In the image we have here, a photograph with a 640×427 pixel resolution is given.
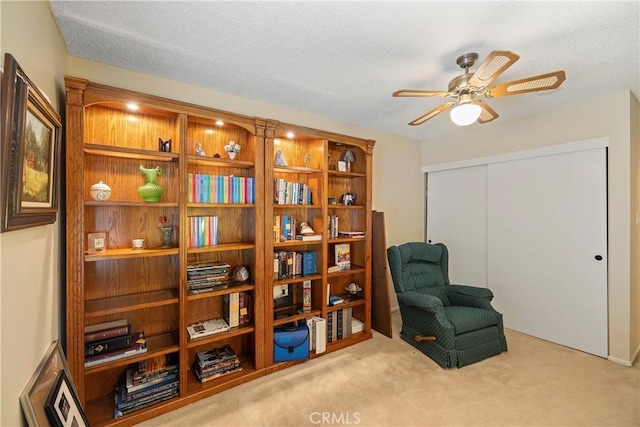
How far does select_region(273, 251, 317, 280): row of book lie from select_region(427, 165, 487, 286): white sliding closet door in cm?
210

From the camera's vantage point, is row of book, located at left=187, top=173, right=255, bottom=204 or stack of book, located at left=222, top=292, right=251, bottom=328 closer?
row of book, located at left=187, top=173, right=255, bottom=204

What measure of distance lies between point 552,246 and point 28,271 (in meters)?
3.98

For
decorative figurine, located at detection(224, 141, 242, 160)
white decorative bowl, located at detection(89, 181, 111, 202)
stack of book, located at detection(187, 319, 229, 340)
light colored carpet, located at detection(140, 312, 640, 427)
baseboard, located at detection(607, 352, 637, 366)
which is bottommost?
light colored carpet, located at detection(140, 312, 640, 427)

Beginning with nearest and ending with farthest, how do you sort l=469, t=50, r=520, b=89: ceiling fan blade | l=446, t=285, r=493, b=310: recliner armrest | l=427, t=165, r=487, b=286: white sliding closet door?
l=469, t=50, r=520, b=89: ceiling fan blade, l=446, t=285, r=493, b=310: recliner armrest, l=427, t=165, r=487, b=286: white sliding closet door

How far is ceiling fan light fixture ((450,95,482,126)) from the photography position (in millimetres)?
1782

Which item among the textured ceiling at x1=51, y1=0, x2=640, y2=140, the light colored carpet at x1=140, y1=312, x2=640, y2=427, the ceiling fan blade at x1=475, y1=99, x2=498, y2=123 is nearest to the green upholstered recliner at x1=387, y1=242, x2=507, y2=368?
the light colored carpet at x1=140, y1=312, x2=640, y2=427

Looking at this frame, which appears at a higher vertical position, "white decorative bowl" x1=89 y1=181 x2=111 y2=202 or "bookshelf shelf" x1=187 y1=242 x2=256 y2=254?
"white decorative bowl" x1=89 y1=181 x2=111 y2=202

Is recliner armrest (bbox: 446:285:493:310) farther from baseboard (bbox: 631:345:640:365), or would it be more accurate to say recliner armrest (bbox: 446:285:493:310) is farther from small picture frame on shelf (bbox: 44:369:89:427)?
small picture frame on shelf (bbox: 44:369:89:427)

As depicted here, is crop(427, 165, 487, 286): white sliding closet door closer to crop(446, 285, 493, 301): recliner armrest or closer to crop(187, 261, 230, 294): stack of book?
crop(446, 285, 493, 301): recliner armrest

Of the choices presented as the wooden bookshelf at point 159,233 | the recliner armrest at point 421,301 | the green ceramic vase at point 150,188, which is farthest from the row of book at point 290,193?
the recliner armrest at point 421,301

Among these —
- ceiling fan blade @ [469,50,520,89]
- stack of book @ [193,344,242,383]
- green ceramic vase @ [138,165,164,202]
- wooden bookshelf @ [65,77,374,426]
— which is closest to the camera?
ceiling fan blade @ [469,50,520,89]

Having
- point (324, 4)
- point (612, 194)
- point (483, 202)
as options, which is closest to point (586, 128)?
point (612, 194)

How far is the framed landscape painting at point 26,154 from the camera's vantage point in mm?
826

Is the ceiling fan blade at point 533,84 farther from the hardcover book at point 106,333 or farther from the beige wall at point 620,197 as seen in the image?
the hardcover book at point 106,333
